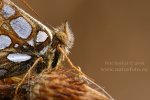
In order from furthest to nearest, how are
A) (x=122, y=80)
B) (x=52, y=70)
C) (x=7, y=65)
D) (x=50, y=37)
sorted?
1. (x=122, y=80)
2. (x=50, y=37)
3. (x=7, y=65)
4. (x=52, y=70)

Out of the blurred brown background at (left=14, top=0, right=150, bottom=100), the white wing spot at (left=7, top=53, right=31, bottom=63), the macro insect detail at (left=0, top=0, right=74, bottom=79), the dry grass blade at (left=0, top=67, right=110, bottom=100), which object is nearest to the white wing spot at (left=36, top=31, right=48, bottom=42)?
the macro insect detail at (left=0, top=0, right=74, bottom=79)

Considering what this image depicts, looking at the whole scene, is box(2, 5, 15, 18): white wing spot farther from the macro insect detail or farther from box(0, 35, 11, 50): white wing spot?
box(0, 35, 11, 50): white wing spot

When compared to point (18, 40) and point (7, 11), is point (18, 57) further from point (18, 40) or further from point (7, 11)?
point (7, 11)

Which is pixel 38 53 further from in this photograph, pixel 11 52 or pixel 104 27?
pixel 104 27

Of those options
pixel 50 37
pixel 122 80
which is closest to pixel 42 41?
pixel 50 37

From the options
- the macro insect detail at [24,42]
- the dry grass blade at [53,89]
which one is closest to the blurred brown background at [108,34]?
the macro insect detail at [24,42]

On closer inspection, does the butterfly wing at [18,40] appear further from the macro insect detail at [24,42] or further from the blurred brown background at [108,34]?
the blurred brown background at [108,34]

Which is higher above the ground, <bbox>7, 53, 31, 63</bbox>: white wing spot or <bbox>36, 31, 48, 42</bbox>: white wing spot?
<bbox>36, 31, 48, 42</bbox>: white wing spot
